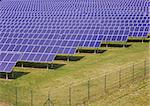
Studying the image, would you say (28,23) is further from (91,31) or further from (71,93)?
(71,93)

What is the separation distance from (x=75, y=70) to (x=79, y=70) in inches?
21.3

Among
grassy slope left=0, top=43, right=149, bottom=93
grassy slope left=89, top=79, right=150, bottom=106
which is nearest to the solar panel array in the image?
grassy slope left=0, top=43, right=149, bottom=93

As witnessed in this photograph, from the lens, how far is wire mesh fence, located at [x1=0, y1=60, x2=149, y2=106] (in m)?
25.2

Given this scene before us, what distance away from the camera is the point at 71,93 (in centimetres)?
2659

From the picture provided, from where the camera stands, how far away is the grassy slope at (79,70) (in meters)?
31.3

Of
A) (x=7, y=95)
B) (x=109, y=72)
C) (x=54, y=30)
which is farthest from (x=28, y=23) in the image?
(x=7, y=95)

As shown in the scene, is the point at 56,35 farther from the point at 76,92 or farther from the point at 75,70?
the point at 76,92

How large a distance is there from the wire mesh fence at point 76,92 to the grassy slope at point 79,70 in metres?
1.63

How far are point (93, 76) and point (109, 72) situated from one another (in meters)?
1.87

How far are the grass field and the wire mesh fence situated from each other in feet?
4.00

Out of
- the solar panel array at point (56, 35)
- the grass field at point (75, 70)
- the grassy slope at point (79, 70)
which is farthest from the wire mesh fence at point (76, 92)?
the solar panel array at point (56, 35)

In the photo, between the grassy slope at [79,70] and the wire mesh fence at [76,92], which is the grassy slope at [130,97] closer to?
the wire mesh fence at [76,92]

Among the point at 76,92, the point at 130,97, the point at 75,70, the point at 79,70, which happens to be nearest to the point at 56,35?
the point at 75,70

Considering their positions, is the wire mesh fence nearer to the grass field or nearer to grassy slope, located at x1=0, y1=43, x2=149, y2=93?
the grass field
